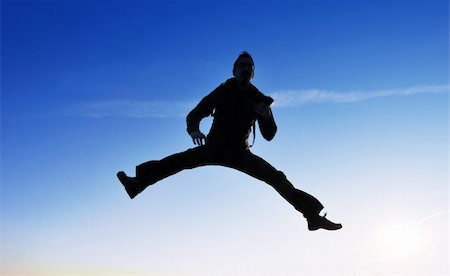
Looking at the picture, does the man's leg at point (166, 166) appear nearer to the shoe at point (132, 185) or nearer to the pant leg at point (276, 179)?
the shoe at point (132, 185)

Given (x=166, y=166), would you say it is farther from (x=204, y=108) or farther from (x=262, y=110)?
(x=262, y=110)

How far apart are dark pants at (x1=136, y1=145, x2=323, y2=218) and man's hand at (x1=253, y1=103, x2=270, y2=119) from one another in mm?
668

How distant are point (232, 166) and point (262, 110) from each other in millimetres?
989

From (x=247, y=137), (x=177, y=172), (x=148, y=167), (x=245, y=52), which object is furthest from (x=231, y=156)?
(x=245, y=52)

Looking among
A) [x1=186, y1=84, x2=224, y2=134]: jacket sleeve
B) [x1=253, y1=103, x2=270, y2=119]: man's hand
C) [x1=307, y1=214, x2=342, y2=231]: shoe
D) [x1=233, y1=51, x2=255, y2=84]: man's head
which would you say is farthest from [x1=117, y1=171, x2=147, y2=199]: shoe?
[x1=307, y1=214, x2=342, y2=231]: shoe

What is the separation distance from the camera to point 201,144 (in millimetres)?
5707

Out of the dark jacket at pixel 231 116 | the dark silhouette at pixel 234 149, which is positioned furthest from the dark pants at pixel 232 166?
the dark jacket at pixel 231 116

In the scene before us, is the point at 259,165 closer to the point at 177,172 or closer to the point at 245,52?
the point at 177,172

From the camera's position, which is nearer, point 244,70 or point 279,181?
point 279,181

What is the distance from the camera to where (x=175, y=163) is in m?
5.89

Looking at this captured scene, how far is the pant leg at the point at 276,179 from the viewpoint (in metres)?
5.96

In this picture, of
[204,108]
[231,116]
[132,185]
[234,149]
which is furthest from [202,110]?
[132,185]

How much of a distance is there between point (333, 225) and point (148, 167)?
9.70 ft

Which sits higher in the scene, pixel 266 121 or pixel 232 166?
pixel 266 121
